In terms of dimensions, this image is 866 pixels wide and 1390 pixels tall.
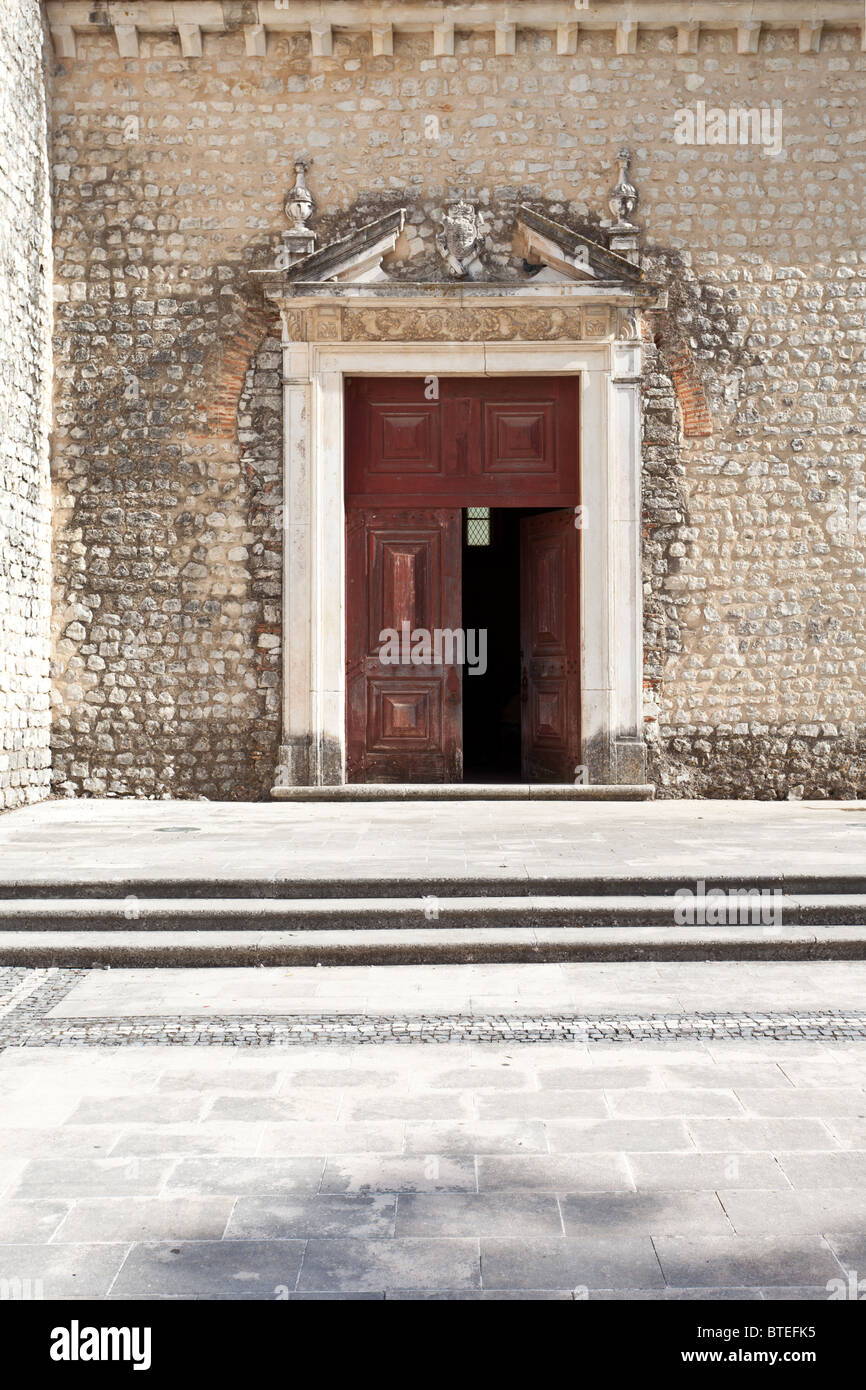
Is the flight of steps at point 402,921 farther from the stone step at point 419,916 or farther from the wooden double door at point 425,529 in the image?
the wooden double door at point 425,529

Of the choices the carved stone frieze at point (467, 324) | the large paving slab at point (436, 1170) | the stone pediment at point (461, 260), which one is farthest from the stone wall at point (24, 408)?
the large paving slab at point (436, 1170)

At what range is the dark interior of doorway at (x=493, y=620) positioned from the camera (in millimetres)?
14258

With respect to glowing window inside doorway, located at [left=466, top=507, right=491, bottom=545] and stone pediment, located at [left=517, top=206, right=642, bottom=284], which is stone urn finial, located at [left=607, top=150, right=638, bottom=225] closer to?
stone pediment, located at [left=517, top=206, right=642, bottom=284]

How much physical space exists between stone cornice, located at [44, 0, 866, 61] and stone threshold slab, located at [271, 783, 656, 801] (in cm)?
598

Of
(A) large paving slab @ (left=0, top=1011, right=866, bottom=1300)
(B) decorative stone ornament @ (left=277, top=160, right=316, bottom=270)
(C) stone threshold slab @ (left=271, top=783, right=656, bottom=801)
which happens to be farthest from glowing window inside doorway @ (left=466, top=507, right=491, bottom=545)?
(A) large paving slab @ (left=0, top=1011, right=866, bottom=1300)

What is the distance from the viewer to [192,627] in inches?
385

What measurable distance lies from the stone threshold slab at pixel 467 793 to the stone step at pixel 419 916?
382 centimetres

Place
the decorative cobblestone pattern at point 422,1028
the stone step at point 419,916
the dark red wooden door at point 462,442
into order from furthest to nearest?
the dark red wooden door at point 462,442, the stone step at point 419,916, the decorative cobblestone pattern at point 422,1028

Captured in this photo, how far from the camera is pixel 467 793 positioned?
9742 mm

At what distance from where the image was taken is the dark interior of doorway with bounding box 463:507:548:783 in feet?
46.8

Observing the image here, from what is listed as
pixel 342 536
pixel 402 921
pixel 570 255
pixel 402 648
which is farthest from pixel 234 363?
pixel 402 921

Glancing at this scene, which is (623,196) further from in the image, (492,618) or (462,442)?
(492,618)

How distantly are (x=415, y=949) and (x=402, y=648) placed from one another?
4.95 m

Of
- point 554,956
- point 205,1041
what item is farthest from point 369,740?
point 205,1041
